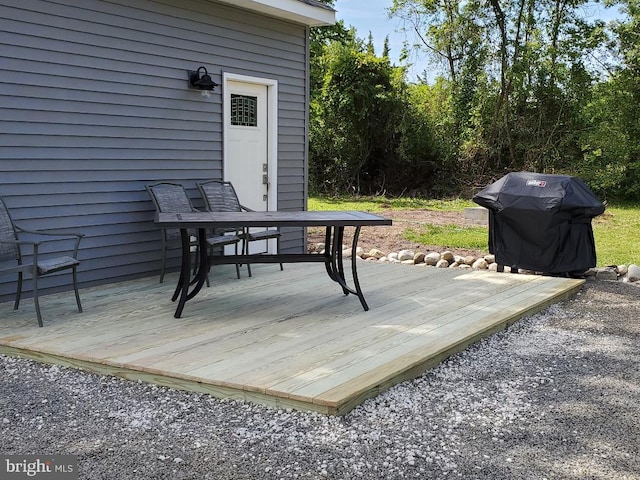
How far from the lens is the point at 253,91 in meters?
6.88

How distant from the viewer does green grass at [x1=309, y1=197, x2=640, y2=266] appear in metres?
8.16

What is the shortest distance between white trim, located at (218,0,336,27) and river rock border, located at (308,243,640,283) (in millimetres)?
2456

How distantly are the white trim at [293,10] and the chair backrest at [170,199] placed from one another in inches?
70.5

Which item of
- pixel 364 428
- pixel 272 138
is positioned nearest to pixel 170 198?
pixel 272 138

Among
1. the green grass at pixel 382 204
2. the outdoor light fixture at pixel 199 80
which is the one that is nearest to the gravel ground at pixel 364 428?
the outdoor light fixture at pixel 199 80

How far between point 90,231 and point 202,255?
1.32 m

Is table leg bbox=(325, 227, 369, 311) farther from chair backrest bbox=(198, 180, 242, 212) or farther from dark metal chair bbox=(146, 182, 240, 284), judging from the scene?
chair backrest bbox=(198, 180, 242, 212)

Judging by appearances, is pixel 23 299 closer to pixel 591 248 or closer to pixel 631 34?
pixel 591 248

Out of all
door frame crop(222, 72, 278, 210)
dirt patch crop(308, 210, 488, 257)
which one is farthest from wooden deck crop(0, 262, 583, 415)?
dirt patch crop(308, 210, 488, 257)

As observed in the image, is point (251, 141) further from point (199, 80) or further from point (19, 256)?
point (19, 256)

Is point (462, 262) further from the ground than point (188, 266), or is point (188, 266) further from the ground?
point (188, 266)

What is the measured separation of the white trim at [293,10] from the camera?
251 inches

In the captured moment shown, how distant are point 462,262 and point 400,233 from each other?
97.2 inches

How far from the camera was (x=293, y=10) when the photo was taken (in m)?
6.75
